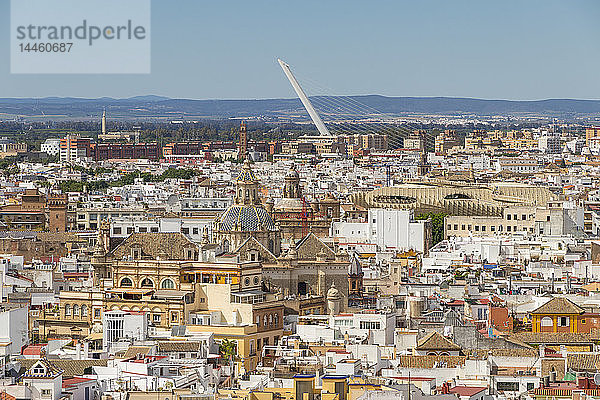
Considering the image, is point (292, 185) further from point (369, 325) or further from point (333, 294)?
point (369, 325)

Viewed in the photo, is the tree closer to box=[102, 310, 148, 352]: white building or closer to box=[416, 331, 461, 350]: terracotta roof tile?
box=[102, 310, 148, 352]: white building

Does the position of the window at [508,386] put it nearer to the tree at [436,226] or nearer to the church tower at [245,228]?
the church tower at [245,228]

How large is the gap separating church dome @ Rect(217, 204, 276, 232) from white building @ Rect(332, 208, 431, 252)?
14.4m

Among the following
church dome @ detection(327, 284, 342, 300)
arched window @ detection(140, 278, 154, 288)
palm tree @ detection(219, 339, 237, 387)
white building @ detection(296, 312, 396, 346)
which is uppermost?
arched window @ detection(140, 278, 154, 288)

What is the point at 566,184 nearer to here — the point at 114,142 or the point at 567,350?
the point at 567,350

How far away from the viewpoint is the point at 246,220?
108 ft

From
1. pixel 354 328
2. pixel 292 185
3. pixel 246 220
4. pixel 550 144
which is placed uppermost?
pixel 550 144

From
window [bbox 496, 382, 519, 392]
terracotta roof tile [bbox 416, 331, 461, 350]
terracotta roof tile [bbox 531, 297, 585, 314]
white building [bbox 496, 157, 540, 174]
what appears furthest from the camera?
white building [bbox 496, 157, 540, 174]

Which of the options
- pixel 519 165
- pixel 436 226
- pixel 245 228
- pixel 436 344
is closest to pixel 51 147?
pixel 519 165

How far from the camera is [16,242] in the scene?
1736 inches

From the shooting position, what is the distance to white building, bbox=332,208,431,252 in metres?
48.3

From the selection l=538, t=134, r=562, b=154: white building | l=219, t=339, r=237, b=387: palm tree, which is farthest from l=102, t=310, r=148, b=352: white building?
l=538, t=134, r=562, b=154: white building

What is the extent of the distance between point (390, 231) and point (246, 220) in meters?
16.1

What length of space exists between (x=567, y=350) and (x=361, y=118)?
Result: 140579 mm
